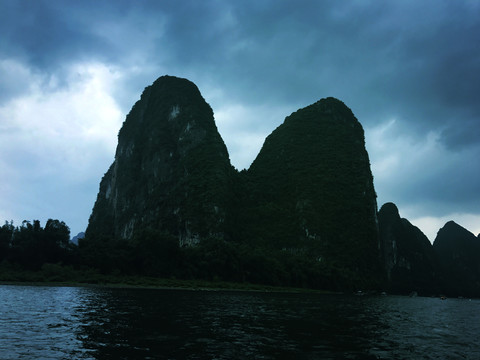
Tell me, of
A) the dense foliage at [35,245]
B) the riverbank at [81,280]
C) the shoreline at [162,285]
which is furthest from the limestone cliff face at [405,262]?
the dense foliage at [35,245]

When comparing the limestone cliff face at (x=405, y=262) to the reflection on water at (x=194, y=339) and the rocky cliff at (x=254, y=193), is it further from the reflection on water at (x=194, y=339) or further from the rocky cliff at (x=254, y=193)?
the reflection on water at (x=194, y=339)

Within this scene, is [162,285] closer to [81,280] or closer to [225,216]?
[81,280]

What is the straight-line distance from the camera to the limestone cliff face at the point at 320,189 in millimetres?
123113

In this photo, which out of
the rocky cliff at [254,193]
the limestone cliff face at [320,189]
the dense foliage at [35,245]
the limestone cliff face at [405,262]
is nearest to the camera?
the dense foliage at [35,245]

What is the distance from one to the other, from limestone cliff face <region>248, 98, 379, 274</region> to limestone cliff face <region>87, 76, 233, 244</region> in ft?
69.3

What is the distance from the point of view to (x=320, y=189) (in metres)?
137

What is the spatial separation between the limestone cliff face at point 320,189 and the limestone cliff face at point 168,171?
21110 mm

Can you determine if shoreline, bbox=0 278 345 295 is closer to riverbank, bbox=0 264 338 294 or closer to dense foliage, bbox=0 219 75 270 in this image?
riverbank, bbox=0 264 338 294

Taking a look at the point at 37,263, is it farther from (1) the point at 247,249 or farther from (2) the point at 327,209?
(2) the point at 327,209

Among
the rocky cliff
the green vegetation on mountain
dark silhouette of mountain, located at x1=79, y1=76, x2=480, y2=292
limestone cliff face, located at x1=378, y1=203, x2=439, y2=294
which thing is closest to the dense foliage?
the green vegetation on mountain

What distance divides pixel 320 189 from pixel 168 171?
5704 cm

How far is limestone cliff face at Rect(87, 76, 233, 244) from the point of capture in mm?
117750

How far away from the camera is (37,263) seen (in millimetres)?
63625

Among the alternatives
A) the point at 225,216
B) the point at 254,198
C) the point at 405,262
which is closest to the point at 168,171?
the point at 254,198
